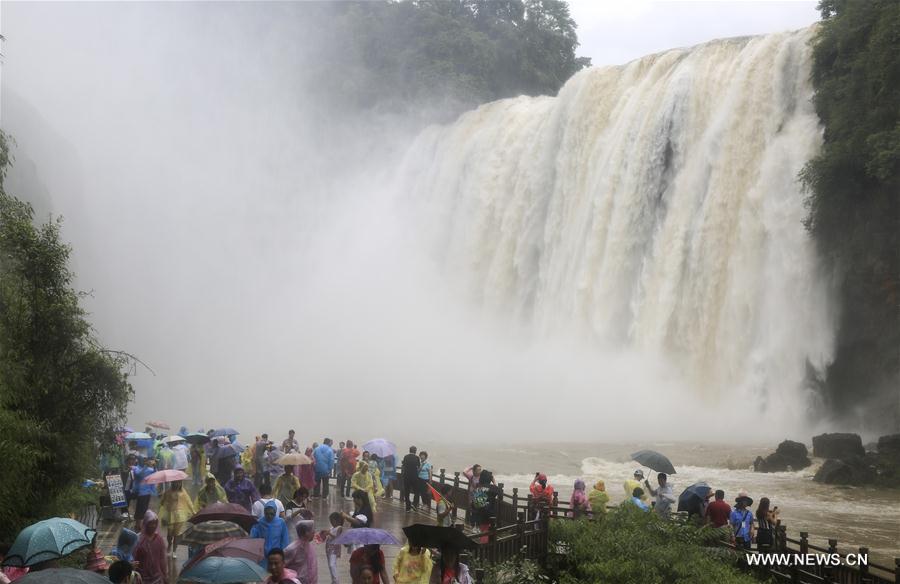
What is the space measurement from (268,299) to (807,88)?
40.5m

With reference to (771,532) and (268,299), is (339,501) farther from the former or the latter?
(268,299)

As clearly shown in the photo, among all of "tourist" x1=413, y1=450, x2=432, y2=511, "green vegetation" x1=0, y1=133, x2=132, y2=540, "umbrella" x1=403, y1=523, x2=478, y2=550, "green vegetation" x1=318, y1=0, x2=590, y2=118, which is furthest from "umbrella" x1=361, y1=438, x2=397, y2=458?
"green vegetation" x1=318, y1=0, x2=590, y2=118

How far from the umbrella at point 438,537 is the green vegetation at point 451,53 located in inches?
2242

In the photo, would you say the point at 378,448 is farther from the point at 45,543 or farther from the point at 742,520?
the point at 45,543

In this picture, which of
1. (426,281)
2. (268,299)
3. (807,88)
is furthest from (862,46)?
(268,299)

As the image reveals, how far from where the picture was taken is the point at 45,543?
759cm

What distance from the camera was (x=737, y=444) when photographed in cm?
2483

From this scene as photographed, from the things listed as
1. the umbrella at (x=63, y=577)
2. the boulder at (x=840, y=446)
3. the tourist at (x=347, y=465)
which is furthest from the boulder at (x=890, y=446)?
the umbrella at (x=63, y=577)

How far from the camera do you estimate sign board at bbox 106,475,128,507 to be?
1403 cm

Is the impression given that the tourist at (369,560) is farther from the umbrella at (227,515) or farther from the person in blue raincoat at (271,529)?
the umbrella at (227,515)

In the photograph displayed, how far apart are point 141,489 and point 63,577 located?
27.5 ft

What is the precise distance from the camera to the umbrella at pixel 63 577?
5953 millimetres

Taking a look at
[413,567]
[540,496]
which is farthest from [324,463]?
[413,567]

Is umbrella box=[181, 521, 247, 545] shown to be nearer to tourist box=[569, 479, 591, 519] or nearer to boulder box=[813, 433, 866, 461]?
tourist box=[569, 479, 591, 519]
